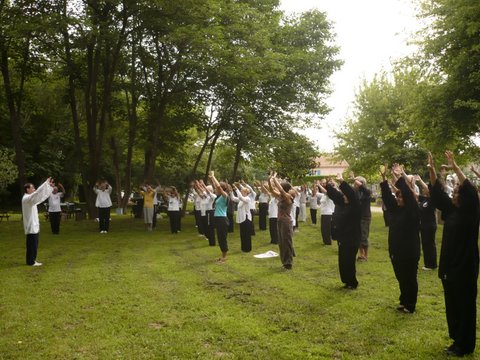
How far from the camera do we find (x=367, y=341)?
5.86 meters

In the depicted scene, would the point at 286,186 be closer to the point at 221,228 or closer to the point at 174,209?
the point at 221,228

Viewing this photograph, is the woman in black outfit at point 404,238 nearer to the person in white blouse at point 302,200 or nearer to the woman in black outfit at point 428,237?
the woman in black outfit at point 428,237

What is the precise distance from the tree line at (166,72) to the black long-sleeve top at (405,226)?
553 inches

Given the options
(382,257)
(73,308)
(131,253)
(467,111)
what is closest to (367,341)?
(73,308)

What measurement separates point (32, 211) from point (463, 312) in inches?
390

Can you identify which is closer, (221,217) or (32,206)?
(32,206)

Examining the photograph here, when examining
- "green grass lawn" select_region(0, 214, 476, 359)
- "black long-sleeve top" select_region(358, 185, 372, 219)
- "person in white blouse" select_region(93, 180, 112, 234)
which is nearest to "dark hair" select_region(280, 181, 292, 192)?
"black long-sleeve top" select_region(358, 185, 372, 219)

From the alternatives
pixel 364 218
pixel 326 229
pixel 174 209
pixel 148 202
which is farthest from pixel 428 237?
pixel 148 202

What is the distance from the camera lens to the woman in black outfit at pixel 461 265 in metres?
5.32

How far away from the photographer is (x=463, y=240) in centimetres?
549

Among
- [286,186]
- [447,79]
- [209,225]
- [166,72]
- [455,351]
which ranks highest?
[166,72]

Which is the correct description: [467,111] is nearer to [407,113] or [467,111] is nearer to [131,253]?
[407,113]

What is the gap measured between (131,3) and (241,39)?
5714 mm

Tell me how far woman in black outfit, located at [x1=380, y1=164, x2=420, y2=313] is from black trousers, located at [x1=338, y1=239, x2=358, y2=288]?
1323mm
